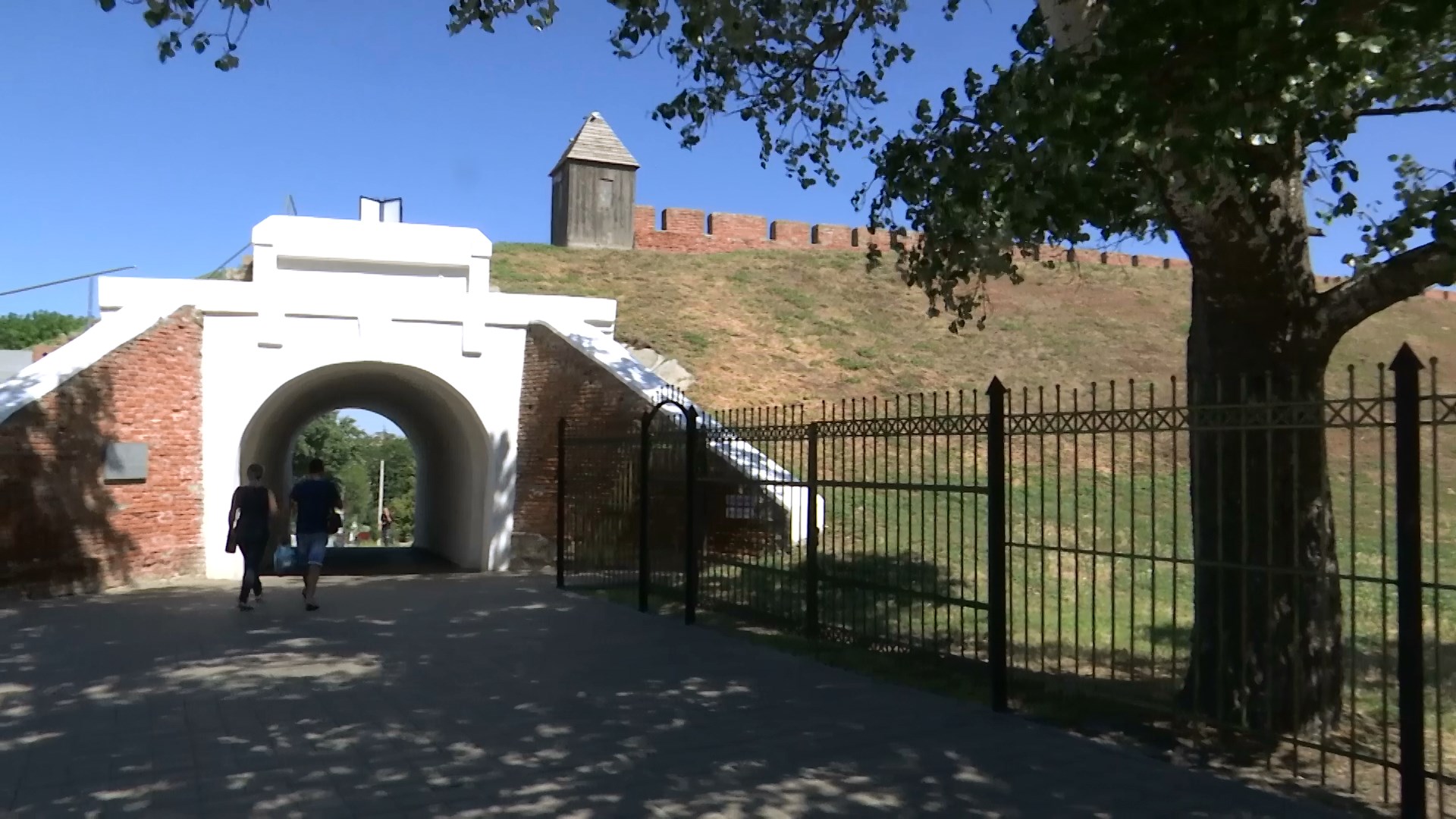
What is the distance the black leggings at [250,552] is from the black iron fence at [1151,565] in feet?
11.1

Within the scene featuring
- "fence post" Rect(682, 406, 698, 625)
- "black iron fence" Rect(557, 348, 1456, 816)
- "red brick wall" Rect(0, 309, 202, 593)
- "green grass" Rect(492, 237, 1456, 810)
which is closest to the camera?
"black iron fence" Rect(557, 348, 1456, 816)

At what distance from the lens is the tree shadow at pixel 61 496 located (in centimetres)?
1265

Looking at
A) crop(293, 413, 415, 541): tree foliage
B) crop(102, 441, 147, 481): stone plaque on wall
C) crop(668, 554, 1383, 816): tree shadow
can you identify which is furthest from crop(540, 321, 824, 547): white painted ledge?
crop(293, 413, 415, 541): tree foliage

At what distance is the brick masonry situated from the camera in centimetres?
1135

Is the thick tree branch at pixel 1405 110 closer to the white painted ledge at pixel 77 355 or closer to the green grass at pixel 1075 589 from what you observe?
the green grass at pixel 1075 589

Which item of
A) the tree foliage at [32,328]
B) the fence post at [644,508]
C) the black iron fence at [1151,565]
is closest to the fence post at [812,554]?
the black iron fence at [1151,565]

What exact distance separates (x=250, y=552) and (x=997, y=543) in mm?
8540

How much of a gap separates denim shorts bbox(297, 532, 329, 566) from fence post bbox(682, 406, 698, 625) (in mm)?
4076

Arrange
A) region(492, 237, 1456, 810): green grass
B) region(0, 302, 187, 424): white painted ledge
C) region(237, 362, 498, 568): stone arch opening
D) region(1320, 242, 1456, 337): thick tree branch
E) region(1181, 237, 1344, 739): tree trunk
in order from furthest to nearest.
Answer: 1. region(237, 362, 498, 568): stone arch opening
2. region(0, 302, 187, 424): white painted ledge
3. region(492, 237, 1456, 810): green grass
4. region(1181, 237, 1344, 739): tree trunk
5. region(1320, 242, 1456, 337): thick tree branch

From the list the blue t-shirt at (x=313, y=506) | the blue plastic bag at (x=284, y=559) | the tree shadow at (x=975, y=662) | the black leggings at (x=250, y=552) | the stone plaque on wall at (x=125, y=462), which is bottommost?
the blue plastic bag at (x=284, y=559)

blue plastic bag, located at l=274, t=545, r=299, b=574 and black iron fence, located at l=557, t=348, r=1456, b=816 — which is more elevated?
black iron fence, located at l=557, t=348, r=1456, b=816

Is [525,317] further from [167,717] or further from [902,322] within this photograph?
[902,322]

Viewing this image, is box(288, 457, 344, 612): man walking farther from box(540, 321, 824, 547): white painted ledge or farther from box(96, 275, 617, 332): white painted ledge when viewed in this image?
box(96, 275, 617, 332): white painted ledge

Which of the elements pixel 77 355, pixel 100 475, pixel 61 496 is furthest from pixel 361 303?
pixel 61 496
